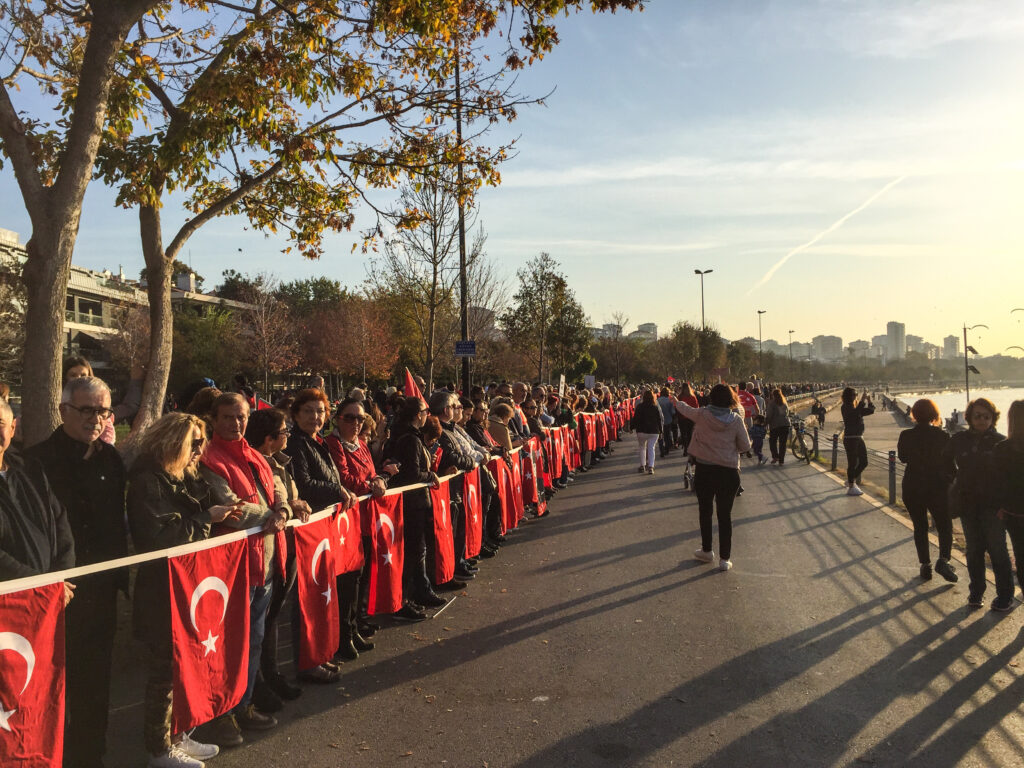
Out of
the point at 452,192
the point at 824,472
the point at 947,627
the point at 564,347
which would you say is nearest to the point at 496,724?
the point at 947,627

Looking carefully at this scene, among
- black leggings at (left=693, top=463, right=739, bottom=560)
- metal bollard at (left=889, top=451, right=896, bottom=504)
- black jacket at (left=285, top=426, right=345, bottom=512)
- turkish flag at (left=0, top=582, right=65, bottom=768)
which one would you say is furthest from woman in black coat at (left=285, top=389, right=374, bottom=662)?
metal bollard at (left=889, top=451, right=896, bottom=504)

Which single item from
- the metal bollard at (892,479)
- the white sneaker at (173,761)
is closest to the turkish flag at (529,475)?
the metal bollard at (892,479)

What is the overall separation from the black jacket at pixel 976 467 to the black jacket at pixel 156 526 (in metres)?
5.97

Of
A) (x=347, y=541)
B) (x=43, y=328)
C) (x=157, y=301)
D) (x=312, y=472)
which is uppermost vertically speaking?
(x=157, y=301)

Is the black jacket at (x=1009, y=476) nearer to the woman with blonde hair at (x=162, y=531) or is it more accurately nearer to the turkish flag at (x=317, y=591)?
the turkish flag at (x=317, y=591)

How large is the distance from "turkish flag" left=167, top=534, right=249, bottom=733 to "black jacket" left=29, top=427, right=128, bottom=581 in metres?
0.37

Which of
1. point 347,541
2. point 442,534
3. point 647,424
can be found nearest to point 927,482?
point 442,534

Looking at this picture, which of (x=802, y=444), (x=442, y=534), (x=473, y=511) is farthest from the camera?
(x=802, y=444)

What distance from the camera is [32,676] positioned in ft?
10.9

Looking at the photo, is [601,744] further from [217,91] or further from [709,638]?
[217,91]

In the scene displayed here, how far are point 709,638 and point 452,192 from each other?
21.2 feet

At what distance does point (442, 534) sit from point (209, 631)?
3320mm

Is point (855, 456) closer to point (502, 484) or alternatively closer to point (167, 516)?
point (502, 484)

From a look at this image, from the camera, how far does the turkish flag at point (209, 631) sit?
3975mm
